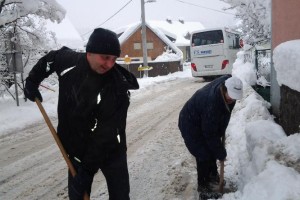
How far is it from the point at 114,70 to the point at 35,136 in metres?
4.86

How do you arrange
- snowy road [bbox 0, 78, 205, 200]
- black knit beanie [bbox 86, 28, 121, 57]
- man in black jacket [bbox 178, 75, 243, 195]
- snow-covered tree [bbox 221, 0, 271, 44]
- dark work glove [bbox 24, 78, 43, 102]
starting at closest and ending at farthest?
black knit beanie [bbox 86, 28, 121, 57]
dark work glove [bbox 24, 78, 43, 102]
man in black jacket [bbox 178, 75, 243, 195]
snowy road [bbox 0, 78, 205, 200]
snow-covered tree [bbox 221, 0, 271, 44]

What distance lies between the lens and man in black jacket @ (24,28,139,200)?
251 cm

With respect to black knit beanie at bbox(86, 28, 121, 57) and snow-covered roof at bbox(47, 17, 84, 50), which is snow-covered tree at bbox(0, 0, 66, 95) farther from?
snow-covered roof at bbox(47, 17, 84, 50)

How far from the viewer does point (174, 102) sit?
402 inches

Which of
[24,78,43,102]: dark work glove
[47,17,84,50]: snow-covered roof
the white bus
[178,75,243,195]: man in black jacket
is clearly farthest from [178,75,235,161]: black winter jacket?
[47,17,84,50]: snow-covered roof

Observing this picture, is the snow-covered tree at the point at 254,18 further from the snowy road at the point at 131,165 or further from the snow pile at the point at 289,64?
the snow pile at the point at 289,64

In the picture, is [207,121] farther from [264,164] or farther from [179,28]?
[179,28]

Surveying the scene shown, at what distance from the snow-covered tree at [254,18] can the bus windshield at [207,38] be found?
3.74 m

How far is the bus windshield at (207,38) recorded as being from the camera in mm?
15156

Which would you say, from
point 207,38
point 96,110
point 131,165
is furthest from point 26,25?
point 96,110

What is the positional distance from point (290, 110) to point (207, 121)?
1.28 m

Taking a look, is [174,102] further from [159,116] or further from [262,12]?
[262,12]

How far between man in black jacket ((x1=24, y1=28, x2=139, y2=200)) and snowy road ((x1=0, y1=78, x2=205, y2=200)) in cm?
137

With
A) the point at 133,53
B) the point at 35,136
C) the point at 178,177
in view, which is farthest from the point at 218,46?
the point at 133,53
